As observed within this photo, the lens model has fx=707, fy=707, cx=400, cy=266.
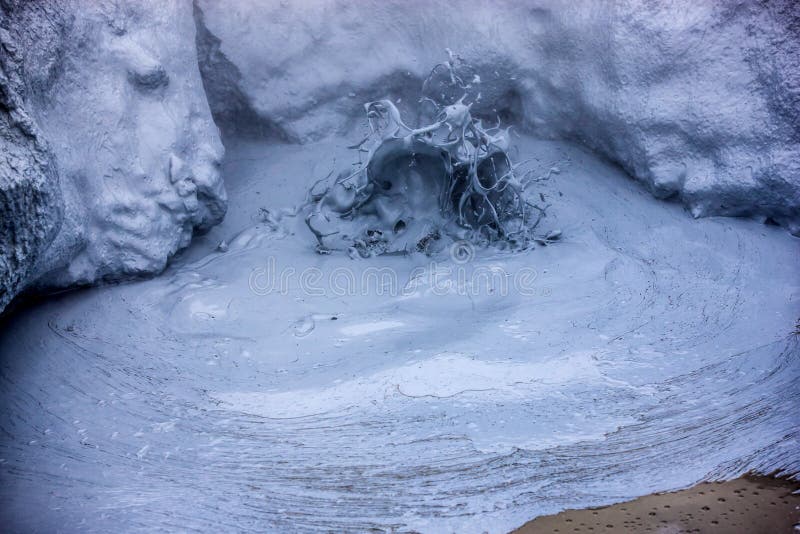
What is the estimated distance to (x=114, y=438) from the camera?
1536 mm

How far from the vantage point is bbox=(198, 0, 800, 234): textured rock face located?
224 centimetres

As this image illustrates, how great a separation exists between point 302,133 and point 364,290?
811 millimetres

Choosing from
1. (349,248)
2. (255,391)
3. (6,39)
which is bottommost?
(349,248)

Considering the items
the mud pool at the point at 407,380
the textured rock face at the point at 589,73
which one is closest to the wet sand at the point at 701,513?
the mud pool at the point at 407,380

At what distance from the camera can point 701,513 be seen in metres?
1.30

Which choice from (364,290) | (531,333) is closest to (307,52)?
(364,290)

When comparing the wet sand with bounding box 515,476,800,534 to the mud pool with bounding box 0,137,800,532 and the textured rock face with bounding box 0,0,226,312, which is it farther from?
the textured rock face with bounding box 0,0,226,312

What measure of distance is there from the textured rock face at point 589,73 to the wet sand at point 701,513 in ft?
4.02

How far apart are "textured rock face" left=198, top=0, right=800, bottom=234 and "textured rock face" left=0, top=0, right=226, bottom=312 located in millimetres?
381

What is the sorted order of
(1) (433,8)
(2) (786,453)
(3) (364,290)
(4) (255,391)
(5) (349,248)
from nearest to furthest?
1. (2) (786,453)
2. (4) (255,391)
3. (3) (364,290)
4. (5) (349,248)
5. (1) (433,8)

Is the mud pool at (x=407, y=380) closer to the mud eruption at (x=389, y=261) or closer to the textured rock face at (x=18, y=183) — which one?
the mud eruption at (x=389, y=261)

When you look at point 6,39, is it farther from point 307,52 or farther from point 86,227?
point 307,52

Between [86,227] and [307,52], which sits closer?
[86,227]

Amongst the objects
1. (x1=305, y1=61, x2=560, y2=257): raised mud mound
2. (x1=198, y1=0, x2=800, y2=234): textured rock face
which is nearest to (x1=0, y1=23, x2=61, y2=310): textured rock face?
(x1=305, y1=61, x2=560, y2=257): raised mud mound
